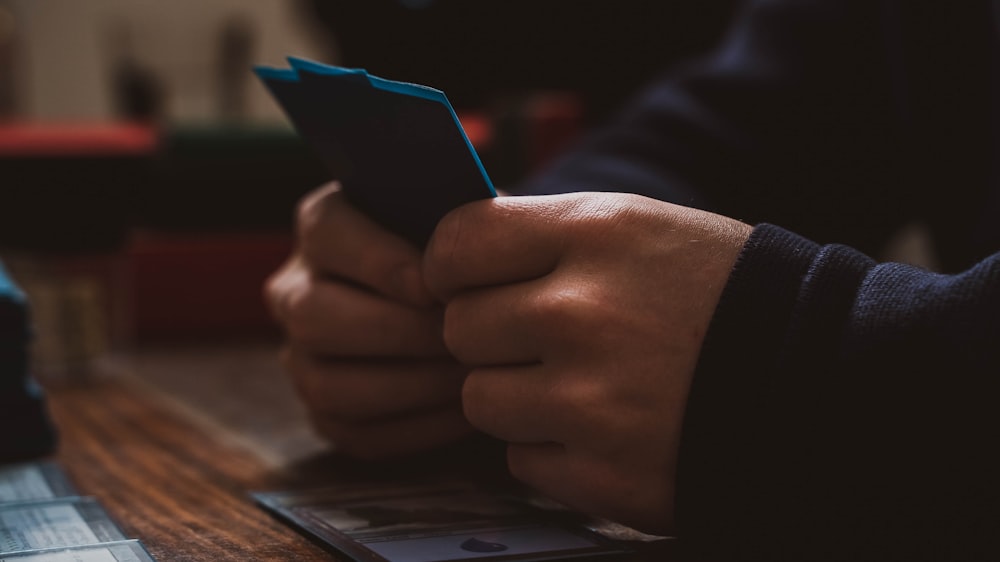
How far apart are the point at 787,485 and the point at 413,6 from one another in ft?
9.29

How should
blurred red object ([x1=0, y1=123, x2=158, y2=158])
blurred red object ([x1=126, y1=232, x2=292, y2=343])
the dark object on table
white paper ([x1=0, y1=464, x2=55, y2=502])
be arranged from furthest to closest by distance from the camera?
1. blurred red object ([x1=0, y1=123, x2=158, y2=158])
2. blurred red object ([x1=126, y1=232, x2=292, y2=343])
3. the dark object on table
4. white paper ([x1=0, y1=464, x2=55, y2=502])

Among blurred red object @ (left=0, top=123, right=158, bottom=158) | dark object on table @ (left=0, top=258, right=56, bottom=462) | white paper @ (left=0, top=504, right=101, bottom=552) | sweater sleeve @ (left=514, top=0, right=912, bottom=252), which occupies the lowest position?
white paper @ (left=0, top=504, right=101, bottom=552)

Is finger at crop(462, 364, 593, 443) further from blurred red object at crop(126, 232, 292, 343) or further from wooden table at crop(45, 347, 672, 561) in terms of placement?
blurred red object at crop(126, 232, 292, 343)

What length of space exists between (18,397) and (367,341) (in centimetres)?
25

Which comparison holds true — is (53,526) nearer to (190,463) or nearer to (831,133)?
(190,463)

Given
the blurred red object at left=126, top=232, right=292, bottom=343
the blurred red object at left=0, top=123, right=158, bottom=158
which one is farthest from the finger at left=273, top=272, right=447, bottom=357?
the blurred red object at left=0, top=123, right=158, bottom=158

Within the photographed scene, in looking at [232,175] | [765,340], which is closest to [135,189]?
[232,175]

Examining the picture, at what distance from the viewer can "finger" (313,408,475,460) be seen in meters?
0.66

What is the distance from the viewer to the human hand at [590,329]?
0.45 meters

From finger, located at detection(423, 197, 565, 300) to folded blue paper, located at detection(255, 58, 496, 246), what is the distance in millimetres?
12

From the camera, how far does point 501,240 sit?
49 cm

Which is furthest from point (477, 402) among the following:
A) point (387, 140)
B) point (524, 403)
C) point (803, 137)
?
point (803, 137)

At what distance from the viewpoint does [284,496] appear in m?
0.58

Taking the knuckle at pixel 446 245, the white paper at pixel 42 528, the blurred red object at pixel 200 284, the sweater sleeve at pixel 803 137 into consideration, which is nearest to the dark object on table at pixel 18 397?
the white paper at pixel 42 528
